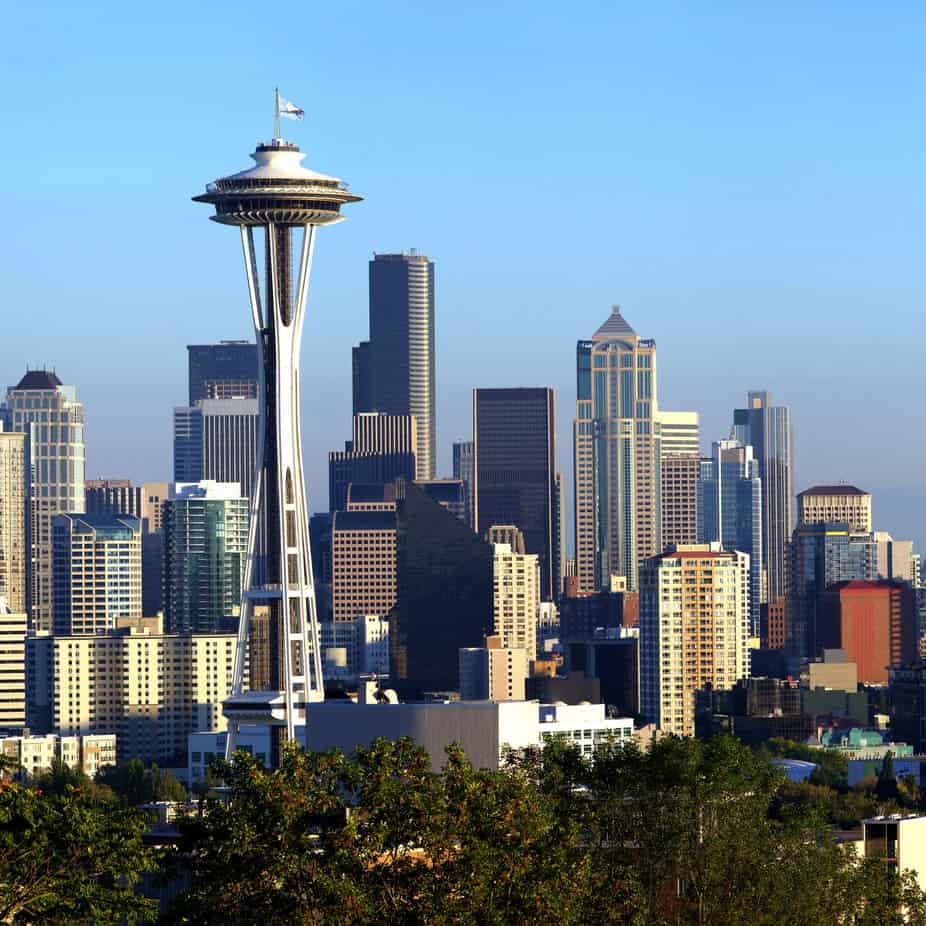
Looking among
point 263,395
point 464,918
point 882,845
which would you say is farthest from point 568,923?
point 263,395

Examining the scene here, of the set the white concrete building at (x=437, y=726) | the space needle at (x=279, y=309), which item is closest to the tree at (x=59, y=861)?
the white concrete building at (x=437, y=726)

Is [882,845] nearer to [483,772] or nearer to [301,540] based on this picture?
[483,772]

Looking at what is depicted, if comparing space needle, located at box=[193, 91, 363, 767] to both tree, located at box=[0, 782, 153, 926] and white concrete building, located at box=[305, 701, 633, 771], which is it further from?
tree, located at box=[0, 782, 153, 926]

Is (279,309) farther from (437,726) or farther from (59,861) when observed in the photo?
(59,861)

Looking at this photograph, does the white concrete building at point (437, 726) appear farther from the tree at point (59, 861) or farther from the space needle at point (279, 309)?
the space needle at point (279, 309)

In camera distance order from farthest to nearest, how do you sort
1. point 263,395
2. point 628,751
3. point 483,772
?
point 263,395
point 628,751
point 483,772

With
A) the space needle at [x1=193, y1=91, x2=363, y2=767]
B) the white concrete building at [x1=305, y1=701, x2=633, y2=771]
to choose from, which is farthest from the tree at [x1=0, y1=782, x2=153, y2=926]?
the space needle at [x1=193, y1=91, x2=363, y2=767]
